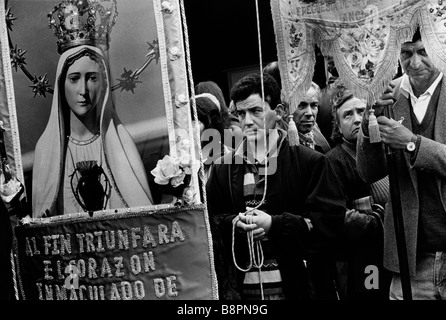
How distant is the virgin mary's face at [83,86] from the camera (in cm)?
→ 379

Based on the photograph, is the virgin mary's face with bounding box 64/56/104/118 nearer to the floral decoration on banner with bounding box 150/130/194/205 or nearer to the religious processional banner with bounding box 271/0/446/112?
the floral decoration on banner with bounding box 150/130/194/205

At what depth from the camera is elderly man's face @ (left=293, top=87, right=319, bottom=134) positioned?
4.09 metres

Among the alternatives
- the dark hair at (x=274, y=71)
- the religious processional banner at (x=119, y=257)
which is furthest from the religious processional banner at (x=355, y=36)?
the religious processional banner at (x=119, y=257)

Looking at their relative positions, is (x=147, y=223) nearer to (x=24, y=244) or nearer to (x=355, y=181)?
(x=24, y=244)

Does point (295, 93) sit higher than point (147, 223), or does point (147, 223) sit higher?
point (295, 93)

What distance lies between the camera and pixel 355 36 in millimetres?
3555

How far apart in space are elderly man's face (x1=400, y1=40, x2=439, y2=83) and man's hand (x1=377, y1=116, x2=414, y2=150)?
0.24 metres

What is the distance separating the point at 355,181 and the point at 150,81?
3.91ft

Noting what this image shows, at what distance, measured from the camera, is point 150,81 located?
3.62 meters

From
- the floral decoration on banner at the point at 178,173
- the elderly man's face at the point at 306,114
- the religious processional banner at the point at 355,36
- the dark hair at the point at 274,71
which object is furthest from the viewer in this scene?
the elderly man's face at the point at 306,114

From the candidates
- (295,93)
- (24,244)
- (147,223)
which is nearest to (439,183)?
(295,93)

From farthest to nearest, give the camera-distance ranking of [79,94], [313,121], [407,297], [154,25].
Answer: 1. [313,121]
2. [79,94]
3. [154,25]
4. [407,297]

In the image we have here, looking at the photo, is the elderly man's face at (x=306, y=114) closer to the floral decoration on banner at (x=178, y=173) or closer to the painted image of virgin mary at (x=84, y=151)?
the floral decoration on banner at (x=178, y=173)

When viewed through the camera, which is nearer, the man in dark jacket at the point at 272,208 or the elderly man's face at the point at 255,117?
the man in dark jacket at the point at 272,208
